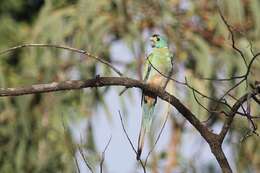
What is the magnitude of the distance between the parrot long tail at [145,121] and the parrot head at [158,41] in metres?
0.56

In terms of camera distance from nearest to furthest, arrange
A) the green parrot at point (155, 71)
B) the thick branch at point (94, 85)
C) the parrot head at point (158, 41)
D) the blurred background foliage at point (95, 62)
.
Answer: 1. the thick branch at point (94, 85)
2. the green parrot at point (155, 71)
3. the parrot head at point (158, 41)
4. the blurred background foliage at point (95, 62)

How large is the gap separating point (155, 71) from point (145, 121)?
0.48 meters

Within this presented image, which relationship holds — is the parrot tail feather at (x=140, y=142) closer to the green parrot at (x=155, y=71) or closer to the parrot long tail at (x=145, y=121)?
the parrot long tail at (x=145, y=121)

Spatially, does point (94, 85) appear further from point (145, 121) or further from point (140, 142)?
point (145, 121)

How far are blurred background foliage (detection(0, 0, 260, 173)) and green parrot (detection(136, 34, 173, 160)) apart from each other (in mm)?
1149

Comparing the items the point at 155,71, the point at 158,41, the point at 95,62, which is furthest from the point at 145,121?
the point at 95,62

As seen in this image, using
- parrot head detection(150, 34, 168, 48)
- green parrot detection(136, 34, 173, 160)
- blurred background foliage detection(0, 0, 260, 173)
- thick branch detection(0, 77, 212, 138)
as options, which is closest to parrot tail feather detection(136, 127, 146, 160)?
green parrot detection(136, 34, 173, 160)

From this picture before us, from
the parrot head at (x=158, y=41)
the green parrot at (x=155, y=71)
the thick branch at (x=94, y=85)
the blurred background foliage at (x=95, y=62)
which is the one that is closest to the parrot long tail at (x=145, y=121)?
the green parrot at (x=155, y=71)

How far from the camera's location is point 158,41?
5.34 meters

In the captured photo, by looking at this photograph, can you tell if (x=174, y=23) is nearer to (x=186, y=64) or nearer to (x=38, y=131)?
(x=186, y=64)

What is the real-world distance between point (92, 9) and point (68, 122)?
37.6 inches

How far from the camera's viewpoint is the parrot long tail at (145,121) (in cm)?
392

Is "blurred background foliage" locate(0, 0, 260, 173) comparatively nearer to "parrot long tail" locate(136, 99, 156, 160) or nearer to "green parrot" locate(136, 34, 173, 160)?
"green parrot" locate(136, 34, 173, 160)

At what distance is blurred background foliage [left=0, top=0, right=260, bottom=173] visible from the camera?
6.57 meters
